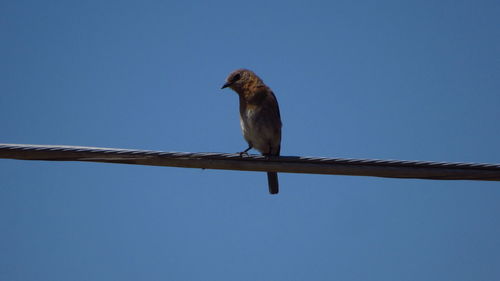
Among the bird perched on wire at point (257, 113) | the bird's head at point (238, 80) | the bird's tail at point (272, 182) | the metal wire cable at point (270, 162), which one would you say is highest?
the bird's head at point (238, 80)

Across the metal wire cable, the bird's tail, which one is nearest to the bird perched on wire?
the bird's tail

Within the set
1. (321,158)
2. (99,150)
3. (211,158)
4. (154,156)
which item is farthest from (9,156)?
(321,158)

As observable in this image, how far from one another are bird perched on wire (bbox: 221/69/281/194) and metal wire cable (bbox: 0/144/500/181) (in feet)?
9.86

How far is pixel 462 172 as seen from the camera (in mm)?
4582

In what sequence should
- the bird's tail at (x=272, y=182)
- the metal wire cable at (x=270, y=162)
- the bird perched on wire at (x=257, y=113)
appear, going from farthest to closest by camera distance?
the bird's tail at (x=272, y=182) < the bird perched on wire at (x=257, y=113) < the metal wire cable at (x=270, y=162)

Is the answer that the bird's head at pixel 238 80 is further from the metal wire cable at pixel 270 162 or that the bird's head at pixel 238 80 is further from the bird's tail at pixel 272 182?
the metal wire cable at pixel 270 162

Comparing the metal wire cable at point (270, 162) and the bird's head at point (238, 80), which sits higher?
the bird's head at point (238, 80)

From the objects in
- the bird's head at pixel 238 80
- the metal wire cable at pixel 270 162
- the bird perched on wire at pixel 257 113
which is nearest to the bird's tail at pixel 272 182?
the bird perched on wire at pixel 257 113

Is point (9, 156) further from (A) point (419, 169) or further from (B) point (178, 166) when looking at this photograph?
(A) point (419, 169)

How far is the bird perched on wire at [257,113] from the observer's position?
8031 millimetres

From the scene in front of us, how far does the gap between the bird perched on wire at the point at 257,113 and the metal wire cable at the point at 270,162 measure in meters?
3.00

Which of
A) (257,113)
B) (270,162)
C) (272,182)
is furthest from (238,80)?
(270,162)

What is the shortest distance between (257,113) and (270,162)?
307 cm

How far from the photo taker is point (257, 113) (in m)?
8.00
